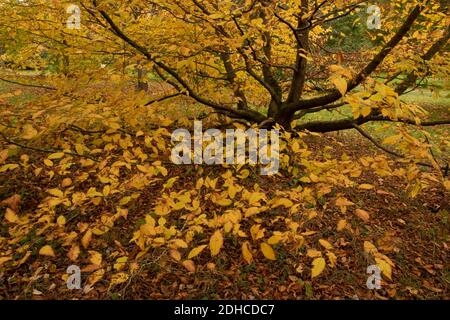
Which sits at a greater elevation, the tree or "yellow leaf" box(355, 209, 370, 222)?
the tree

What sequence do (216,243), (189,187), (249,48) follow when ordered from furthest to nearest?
(189,187) → (249,48) → (216,243)

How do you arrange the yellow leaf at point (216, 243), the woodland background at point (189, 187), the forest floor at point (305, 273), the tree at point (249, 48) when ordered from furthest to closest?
the forest floor at point (305, 273) → the tree at point (249, 48) → the woodland background at point (189, 187) → the yellow leaf at point (216, 243)

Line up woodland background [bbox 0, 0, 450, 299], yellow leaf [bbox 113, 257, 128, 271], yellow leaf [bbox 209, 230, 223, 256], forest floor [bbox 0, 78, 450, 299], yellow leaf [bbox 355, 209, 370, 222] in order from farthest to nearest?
forest floor [bbox 0, 78, 450, 299] < woodland background [bbox 0, 0, 450, 299] < yellow leaf [bbox 113, 257, 128, 271] < yellow leaf [bbox 355, 209, 370, 222] < yellow leaf [bbox 209, 230, 223, 256]

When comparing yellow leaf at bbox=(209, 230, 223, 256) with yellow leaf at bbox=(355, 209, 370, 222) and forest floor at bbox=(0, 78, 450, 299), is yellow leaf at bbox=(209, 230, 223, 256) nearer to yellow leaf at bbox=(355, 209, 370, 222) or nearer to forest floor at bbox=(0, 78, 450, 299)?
yellow leaf at bbox=(355, 209, 370, 222)

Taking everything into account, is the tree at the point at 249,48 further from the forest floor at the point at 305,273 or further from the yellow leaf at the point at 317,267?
the forest floor at the point at 305,273

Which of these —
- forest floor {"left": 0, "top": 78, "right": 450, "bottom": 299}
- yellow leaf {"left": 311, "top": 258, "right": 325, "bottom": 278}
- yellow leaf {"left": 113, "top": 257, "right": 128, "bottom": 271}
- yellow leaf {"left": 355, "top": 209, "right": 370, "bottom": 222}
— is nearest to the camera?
yellow leaf {"left": 311, "top": 258, "right": 325, "bottom": 278}

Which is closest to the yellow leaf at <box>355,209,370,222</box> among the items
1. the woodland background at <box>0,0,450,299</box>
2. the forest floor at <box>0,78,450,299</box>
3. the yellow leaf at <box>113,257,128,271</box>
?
the woodland background at <box>0,0,450,299</box>

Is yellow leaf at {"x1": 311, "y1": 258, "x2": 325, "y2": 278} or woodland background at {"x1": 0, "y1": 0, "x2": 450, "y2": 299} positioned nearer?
yellow leaf at {"x1": 311, "y1": 258, "x2": 325, "y2": 278}

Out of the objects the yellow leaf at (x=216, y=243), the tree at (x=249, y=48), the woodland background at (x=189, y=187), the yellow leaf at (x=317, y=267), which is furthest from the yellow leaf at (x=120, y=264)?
the tree at (x=249, y=48)

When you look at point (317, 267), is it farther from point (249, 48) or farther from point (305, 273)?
point (249, 48)

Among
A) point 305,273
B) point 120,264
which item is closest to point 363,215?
point 305,273
